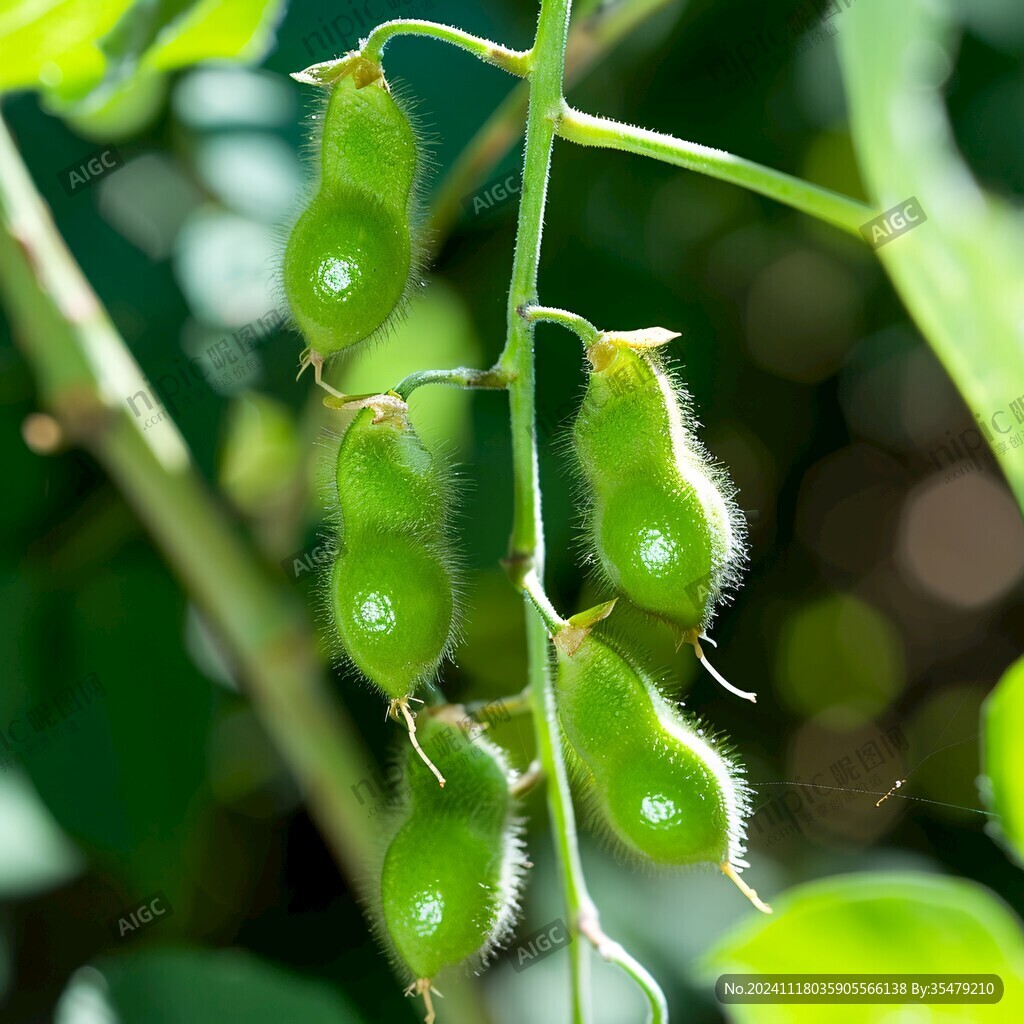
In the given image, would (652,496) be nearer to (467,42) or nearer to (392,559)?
(392,559)

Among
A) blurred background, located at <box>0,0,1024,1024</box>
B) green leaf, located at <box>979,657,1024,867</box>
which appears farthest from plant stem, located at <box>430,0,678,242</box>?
green leaf, located at <box>979,657,1024,867</box>

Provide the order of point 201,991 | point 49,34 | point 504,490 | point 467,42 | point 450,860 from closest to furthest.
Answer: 1. point 467,42
2. point 450,860
3. point 49,34
4. point 201,991
5. point 504,490

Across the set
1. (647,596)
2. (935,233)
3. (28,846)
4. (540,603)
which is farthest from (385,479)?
(28,846)

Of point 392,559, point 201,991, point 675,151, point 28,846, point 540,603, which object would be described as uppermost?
point 675,151

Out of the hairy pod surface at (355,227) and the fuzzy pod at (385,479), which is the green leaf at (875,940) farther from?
the hairy pod surface at (355,227)

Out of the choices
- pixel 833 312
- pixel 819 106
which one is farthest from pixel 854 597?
pixel 819 106

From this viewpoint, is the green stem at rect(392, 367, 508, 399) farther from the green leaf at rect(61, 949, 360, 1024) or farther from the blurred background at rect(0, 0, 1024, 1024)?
the green leaf at rect(61, 949, 360, 1024)
